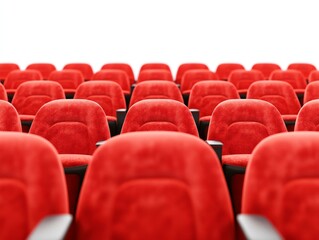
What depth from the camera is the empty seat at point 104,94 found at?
2316mm

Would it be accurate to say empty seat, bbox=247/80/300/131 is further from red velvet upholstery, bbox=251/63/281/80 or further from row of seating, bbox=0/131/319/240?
red velvet upholstery, bbox=251/63/281/80

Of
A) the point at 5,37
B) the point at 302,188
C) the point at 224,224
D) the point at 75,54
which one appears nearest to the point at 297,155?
the point at 302,188

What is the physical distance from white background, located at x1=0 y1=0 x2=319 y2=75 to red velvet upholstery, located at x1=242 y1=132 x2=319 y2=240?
4.06 metres

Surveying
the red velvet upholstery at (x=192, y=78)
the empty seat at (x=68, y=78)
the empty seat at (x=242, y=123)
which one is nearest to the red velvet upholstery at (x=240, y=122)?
the empty seat at (x=242, y=123)

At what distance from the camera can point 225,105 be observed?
160 centimetres

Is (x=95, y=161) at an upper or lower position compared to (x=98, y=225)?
upper

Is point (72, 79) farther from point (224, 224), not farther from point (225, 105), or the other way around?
point (224, 224)

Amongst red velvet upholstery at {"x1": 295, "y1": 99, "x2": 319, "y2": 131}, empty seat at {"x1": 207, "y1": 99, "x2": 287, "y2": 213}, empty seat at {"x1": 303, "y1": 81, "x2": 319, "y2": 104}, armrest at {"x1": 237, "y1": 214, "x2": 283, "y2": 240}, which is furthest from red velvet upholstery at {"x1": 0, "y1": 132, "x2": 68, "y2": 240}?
empty seat at {"x1": 303, "y1": 81, "x2": 319, "y2": 104}

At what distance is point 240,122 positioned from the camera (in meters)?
1.60

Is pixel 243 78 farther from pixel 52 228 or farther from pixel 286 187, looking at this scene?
pixel 52 228

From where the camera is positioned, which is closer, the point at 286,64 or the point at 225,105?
the point at 225,105

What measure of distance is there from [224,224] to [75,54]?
429cm

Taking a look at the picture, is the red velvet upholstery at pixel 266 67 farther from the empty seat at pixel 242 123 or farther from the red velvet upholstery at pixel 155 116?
the red velvet upholstery at pixel 155 116

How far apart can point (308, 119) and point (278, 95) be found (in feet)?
2.52
